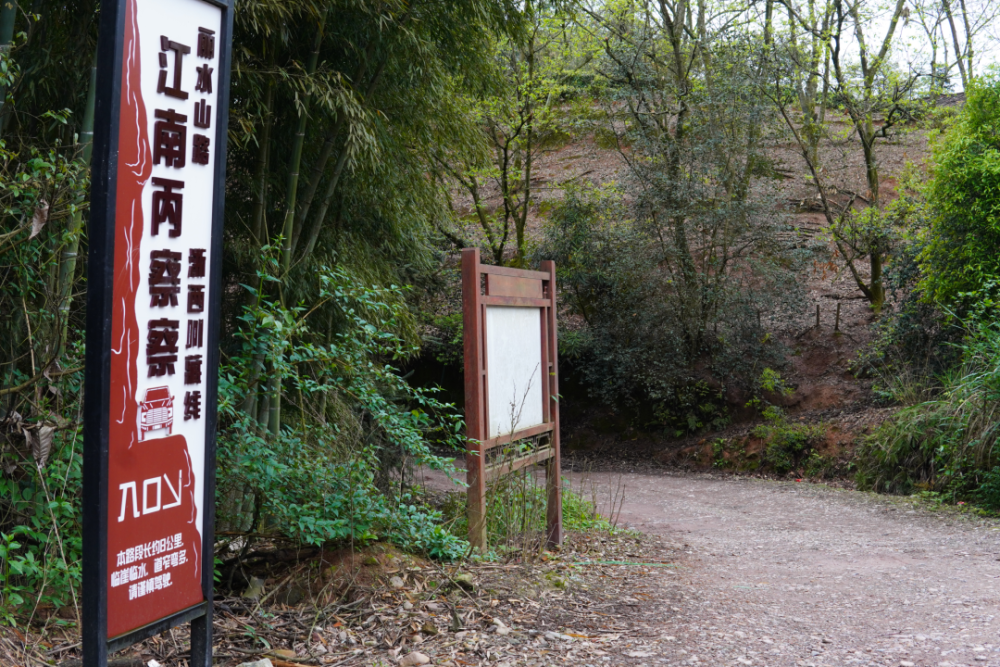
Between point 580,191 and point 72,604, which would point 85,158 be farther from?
point 580,191

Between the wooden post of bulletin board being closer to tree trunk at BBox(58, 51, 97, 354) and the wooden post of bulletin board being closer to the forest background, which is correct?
the forest background

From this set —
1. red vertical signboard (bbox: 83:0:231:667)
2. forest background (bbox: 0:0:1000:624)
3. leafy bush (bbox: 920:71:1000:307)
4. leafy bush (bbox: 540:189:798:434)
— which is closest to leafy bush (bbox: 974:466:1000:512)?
forest background (bbox: 0:0:1000:624)

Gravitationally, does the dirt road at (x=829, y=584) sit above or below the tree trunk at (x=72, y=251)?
below

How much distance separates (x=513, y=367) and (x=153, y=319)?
3105 mm

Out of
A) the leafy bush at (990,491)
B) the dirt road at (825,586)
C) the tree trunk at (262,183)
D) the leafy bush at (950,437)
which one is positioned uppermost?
the tree trunk at (262,183)

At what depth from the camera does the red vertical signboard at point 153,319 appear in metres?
1.95

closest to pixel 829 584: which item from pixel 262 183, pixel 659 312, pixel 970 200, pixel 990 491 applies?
pixel 990 491

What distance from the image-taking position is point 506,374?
4910 millimetres

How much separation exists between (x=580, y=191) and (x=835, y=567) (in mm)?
8572

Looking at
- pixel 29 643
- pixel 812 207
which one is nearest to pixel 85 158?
pixel 29 643

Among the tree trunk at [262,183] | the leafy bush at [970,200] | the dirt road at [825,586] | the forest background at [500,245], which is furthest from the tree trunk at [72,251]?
the leafy bush at [970,200]

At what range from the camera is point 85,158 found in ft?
11.4

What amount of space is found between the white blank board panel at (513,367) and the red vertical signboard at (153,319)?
2494 millimetres

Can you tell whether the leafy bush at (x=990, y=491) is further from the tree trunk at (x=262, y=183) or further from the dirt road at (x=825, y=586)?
the tree trunk at (x=262, y=183)
